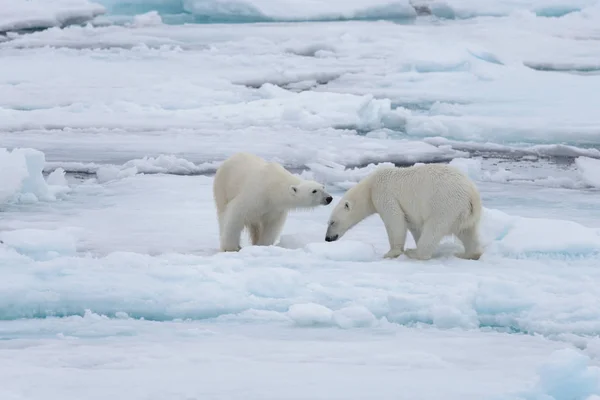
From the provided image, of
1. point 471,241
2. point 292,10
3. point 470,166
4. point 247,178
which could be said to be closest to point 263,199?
point 247,178

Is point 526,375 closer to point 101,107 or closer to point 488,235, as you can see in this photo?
point 488,235

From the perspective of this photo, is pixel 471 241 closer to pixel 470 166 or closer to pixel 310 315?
pixel 310 315

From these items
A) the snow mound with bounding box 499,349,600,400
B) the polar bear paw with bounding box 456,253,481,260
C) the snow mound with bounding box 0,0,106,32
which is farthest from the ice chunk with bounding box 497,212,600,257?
the snow mound with bounding box 0,0,106,32

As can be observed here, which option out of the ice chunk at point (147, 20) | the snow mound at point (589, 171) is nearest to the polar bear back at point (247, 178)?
the snow mound at point (589, 171)

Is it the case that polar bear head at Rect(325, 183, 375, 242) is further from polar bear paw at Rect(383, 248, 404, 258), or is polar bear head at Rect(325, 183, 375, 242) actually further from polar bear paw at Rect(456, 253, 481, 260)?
polar bear paw at Rect(456, 253, 481, 260)

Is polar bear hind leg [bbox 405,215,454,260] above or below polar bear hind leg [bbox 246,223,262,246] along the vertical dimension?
above

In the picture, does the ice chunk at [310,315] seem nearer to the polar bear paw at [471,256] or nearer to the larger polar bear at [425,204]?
the larger polar bear at [425,204]
